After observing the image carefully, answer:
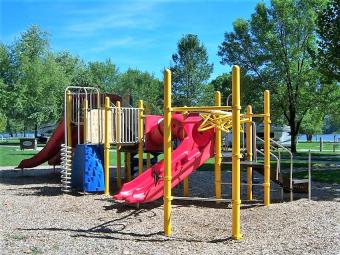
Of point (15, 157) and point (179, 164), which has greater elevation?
point (179, 164)

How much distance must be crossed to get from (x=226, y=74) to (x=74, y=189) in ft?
177

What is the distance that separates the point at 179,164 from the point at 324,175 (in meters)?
9.19

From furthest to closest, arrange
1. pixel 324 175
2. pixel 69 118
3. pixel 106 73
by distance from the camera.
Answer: pixel 106 73, pixel 324 175, pixel 69 118

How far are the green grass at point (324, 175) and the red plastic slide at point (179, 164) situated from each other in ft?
22.0

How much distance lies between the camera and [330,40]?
1769cm

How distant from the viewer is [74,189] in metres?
12.0

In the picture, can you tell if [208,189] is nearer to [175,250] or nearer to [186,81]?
[175,250]

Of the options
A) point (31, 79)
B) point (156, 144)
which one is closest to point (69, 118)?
point (156, 144)

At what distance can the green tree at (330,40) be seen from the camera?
56.3 feet

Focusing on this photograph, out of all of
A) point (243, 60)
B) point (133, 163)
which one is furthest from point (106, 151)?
point (243, 60)

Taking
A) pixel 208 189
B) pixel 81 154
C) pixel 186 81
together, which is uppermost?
pixel 186 81

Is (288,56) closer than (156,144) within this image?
No

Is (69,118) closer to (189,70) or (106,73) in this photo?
(189,70)

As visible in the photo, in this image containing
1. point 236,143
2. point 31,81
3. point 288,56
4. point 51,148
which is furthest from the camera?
point 31,81
